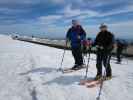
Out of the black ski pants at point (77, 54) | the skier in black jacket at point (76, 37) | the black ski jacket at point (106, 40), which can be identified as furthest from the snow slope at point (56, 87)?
the black ski jacket at point (106, 40)

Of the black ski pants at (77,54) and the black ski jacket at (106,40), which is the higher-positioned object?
the black ski jacket at (106,40)

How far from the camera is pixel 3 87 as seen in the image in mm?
8773

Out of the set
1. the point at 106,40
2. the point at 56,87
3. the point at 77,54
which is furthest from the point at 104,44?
the point at 77,54

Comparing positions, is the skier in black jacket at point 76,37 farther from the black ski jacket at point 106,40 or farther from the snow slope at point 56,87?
the black ski jacket at point 106,40

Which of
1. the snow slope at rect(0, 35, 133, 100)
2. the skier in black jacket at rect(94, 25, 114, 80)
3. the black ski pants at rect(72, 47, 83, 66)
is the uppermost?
the skier in black jacket at rect(94, 25, 114, 80)

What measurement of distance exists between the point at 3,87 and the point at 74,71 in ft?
11.1

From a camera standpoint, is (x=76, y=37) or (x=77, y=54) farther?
(x=77, y=54)

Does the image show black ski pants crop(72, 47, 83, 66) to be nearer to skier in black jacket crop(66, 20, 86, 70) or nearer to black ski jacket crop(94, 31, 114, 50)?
Result: skier in black jacket crop(66, 20, 86, 70)

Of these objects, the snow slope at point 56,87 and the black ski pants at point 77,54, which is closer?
the snow slope at point 56,87

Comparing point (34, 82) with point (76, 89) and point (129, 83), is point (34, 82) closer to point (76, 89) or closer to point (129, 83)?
point (76, 89)

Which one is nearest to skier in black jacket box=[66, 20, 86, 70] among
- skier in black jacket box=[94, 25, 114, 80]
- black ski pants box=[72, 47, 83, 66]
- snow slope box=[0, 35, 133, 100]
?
black ski pants box=[72, 47, 83, 66]

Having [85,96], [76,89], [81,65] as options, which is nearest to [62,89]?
[76,89]

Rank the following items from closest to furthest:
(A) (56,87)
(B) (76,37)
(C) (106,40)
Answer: (A) (56,87), (C) (106,40), (B) (76,37)

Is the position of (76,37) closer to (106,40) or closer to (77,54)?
(77,54)
